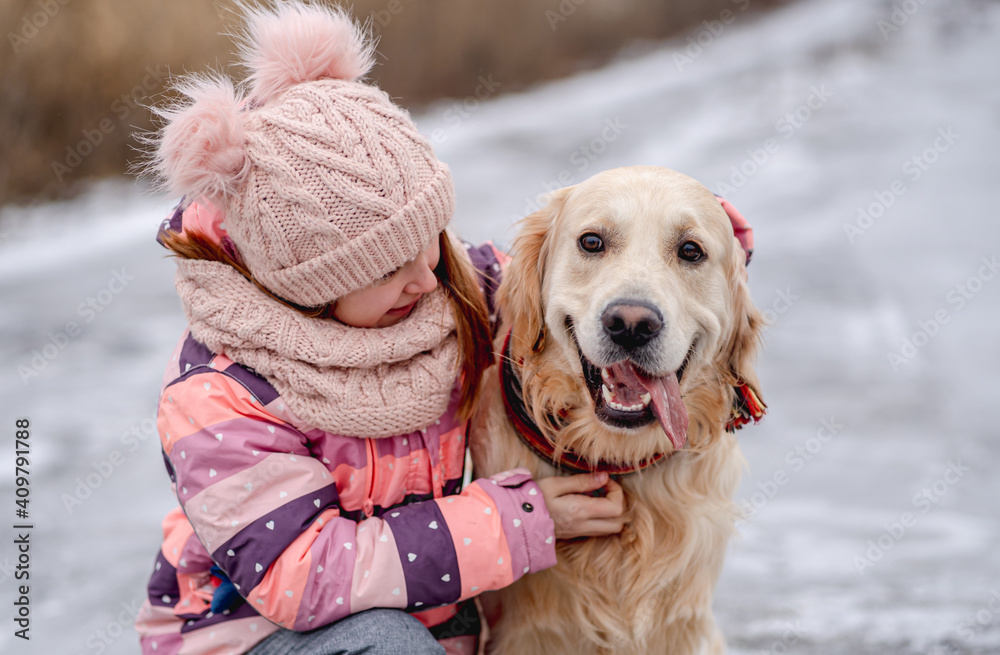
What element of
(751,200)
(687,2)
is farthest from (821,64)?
(751,200)

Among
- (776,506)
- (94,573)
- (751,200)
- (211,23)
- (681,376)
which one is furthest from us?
(751,200)

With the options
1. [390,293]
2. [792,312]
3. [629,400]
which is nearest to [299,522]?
[390,293]

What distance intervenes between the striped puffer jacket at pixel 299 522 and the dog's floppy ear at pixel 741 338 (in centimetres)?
56

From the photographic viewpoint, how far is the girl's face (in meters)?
1.73

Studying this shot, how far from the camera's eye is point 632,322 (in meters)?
1.58

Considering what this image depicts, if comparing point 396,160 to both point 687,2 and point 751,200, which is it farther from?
point 687,2

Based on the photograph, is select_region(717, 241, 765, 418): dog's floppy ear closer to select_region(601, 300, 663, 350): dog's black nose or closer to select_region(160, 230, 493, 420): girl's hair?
select_region(601, 300, 663, 350): dog's black nose

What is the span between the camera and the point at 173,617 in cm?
186

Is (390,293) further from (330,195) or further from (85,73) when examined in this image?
(85,73)

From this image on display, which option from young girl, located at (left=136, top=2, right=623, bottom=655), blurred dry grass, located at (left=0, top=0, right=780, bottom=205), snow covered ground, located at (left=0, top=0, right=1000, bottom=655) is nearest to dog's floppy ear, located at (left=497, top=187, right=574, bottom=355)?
young girl, located at (left=136, top=2, right=623, bottom=655)

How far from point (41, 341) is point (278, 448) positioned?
3043 millimetres

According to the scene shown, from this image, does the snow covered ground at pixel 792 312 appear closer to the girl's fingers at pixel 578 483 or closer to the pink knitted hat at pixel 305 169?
the pink knitted hat at pixel 305 169

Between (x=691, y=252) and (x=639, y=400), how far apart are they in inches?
13.7

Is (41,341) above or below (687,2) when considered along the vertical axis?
below
